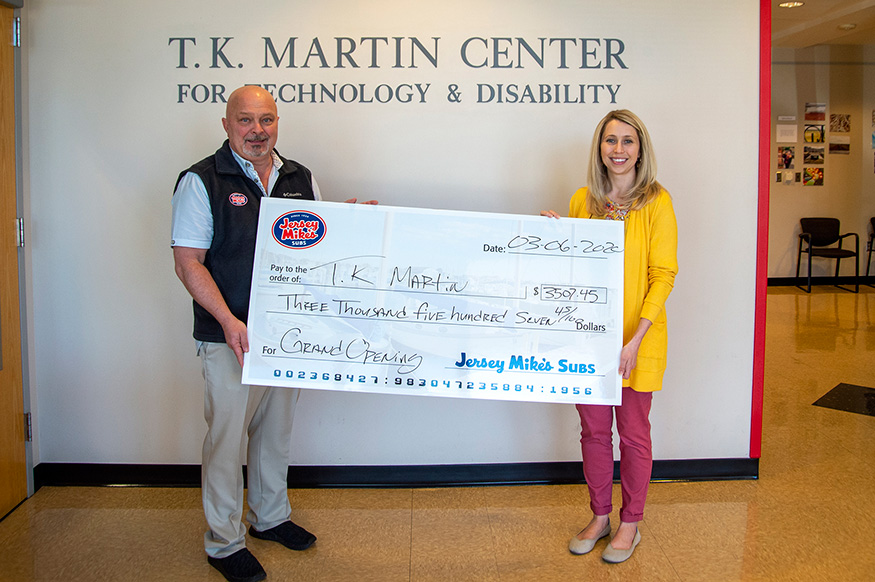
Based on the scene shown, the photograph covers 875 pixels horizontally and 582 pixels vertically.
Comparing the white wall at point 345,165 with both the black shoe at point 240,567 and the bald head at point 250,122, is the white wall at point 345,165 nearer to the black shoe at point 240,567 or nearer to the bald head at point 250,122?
the bald head at point 250,122

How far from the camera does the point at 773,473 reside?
10.5ft

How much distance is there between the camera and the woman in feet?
7.55

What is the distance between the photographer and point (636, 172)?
2373 mm

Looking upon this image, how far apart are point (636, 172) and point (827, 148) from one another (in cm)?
796

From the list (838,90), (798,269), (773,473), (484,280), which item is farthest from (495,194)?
(838,90)

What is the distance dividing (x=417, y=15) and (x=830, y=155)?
796 centimetres

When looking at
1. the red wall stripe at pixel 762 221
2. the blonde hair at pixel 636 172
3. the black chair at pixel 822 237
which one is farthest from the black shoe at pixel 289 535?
the black chair at pixel 822 237

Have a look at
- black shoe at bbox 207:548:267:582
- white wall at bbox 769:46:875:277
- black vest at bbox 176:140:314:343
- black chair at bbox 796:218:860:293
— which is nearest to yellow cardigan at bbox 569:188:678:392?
black vest at bbox 176:140:314:343

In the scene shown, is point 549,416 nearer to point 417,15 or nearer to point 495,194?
point 495,194

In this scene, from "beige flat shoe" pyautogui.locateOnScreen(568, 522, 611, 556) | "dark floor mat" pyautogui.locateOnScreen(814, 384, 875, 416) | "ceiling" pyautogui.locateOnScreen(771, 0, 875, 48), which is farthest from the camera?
"ceiling" pyautogui.locateOnScreen(771, 0, 875, 48)

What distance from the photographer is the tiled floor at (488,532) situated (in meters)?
Answer: 2.37

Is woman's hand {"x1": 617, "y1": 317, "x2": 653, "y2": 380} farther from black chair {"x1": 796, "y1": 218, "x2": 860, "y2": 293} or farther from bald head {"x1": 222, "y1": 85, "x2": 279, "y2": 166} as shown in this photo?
black chair {"x1": 796, "y1": 218, "x2": 860, "y2": 293}

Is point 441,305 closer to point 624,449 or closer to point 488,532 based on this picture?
point 624,449

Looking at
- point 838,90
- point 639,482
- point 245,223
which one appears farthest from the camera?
point 838,90
